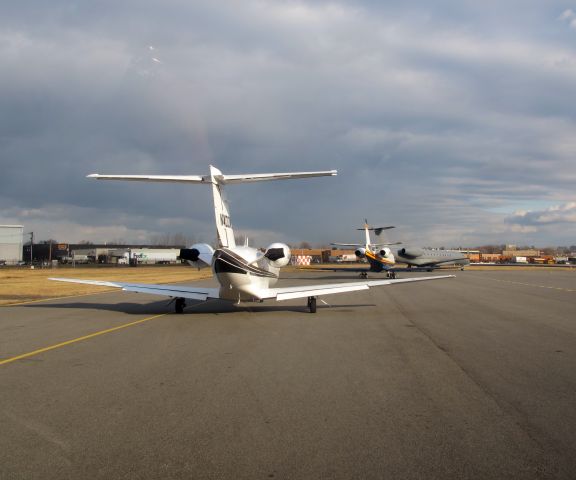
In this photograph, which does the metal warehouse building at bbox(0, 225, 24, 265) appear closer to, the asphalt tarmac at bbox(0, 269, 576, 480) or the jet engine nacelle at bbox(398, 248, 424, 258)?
the jet engine nacelle at bbox(398, 248, 424, 258)

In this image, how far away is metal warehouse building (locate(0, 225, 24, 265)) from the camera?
115 metres

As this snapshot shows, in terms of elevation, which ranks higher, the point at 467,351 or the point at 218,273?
the point at 218,273

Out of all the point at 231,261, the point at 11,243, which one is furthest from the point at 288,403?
the point at 11,243

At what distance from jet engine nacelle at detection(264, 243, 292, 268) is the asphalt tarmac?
4.22 m

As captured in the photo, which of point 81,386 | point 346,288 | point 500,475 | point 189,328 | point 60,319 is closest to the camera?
point 500,475

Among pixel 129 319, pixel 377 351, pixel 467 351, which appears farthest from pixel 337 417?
pixel 129 319

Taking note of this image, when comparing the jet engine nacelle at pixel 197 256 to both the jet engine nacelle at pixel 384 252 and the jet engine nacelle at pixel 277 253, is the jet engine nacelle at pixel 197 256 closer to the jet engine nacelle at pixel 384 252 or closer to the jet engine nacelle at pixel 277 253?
the jet engine nacelle at pixel 277 253

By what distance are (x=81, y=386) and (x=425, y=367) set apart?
18.9 feet

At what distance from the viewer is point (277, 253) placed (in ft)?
56.2

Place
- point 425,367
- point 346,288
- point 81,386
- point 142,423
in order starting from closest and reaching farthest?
point 142,423
point 81,386
point 425,367
point 346,288

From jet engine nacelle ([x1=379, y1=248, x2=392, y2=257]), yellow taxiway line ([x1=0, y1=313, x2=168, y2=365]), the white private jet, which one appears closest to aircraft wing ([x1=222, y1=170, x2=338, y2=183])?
the white private jet

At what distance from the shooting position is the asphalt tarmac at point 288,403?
4477mm

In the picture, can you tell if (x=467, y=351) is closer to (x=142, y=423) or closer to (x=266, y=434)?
(x=266, y=434)

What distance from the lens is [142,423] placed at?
558cm
